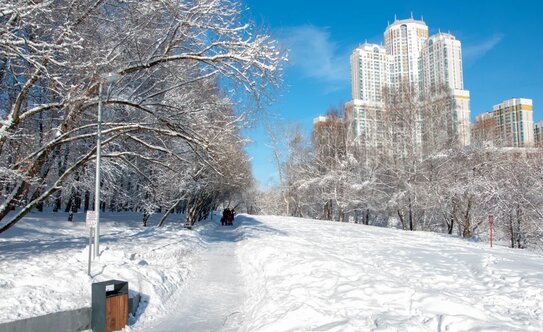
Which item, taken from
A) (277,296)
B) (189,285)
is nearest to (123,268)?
(189,285)

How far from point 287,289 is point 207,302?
195cm

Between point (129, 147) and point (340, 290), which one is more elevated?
point (129, 147)

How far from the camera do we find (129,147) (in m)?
15.4

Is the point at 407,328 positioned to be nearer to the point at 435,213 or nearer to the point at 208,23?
the point at 208,23

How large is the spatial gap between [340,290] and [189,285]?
4698 mm

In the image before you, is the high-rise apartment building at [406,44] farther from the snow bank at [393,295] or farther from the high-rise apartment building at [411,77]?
the snow bank at [393,295]

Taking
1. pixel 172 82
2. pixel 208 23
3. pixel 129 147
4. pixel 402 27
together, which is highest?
pixel 402 27

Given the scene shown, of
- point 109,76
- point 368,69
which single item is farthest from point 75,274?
point 368,69

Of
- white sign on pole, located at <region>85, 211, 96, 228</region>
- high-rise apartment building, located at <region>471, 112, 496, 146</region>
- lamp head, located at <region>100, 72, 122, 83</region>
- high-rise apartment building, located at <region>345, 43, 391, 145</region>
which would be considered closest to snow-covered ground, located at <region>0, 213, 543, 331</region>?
white sign on pole, located at <region>85, 211, 96, 228</region>

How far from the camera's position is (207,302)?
9.42m

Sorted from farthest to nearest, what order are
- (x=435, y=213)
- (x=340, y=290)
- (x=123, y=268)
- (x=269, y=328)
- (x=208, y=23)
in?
(x=435, y=213) → (x=208, y=23) → (x=123, y=268) → (x=340, y=290) → (x=269, y=328)

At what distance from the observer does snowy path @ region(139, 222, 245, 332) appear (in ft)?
25.1

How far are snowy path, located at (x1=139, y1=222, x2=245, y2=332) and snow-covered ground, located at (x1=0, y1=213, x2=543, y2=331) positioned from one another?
A: 0.02 m

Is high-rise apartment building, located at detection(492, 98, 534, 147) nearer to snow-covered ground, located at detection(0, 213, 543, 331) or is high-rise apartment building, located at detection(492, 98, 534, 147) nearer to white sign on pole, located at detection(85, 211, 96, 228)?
snow-covered ground, located at detection(0, 213, 543, 331)
